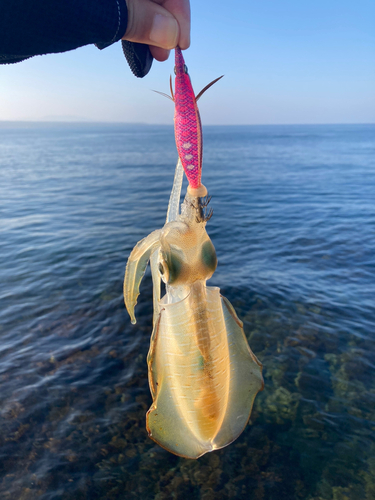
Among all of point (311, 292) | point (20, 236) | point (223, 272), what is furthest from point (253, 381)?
point (20, 236)

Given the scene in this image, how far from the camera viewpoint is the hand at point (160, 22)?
74.2 inches

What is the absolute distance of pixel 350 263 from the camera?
12.5 m

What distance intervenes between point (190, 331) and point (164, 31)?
182 centimetres

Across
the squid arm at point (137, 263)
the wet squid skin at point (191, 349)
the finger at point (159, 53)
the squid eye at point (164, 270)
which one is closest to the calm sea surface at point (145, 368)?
the wet squid skin at point (191, 349)

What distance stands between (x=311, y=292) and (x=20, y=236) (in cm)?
1398

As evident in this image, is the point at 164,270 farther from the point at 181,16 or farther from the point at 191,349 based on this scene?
the point at 181,16

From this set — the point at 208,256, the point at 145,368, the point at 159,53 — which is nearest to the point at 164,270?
the point at 208,256

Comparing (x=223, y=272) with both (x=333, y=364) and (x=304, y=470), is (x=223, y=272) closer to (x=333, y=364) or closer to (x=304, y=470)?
(x=333, y=364)

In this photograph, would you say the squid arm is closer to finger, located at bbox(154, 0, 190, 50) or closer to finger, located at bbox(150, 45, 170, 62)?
finger, located at bbox(154, 0, 190, 50)

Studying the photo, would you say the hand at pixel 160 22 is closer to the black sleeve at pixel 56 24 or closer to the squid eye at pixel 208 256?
the black sleeve at pixel 56 24

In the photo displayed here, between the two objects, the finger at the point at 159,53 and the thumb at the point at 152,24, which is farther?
the finger at the point at 159,53

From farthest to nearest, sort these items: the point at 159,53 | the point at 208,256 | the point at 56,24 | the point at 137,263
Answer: the point at 159,53
the point at 137,263
the point at 208,256
the point at 56,24

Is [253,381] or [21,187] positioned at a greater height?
[253,381]

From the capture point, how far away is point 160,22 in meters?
→ 1.89
